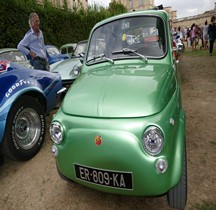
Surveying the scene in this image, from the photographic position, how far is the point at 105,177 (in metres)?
1.86

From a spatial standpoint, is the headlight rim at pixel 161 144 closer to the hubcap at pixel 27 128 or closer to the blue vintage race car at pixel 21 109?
the blue vintage race car at pixel 21 109

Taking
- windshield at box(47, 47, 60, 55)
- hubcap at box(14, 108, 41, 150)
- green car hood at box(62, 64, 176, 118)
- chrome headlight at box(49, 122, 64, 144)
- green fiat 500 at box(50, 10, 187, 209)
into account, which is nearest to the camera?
green fiat 500 at box(50, 10, 187, 209)

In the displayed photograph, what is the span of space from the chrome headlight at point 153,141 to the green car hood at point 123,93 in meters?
0.16

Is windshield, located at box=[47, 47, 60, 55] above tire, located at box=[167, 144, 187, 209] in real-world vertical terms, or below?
above

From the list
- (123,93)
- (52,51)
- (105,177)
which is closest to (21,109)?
(123,93)

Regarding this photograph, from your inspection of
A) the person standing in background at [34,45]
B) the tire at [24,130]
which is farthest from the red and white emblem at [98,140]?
the person standing in background at [34,45]

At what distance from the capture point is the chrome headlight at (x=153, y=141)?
1.78 meters

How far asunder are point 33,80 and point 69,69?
99.3 inches

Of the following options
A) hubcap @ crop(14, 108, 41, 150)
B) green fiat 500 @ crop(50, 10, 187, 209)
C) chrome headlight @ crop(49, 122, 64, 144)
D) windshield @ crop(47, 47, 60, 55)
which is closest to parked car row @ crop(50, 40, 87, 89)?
hubcap @ crop(14, 108, 41, 150)

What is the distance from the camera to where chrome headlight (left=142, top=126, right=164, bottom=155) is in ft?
5.83

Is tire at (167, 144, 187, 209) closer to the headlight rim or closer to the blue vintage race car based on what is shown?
the headlight rim

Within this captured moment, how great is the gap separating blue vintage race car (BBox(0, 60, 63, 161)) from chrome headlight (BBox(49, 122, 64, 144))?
980 millimetres

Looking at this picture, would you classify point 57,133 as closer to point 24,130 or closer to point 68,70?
point 24,130

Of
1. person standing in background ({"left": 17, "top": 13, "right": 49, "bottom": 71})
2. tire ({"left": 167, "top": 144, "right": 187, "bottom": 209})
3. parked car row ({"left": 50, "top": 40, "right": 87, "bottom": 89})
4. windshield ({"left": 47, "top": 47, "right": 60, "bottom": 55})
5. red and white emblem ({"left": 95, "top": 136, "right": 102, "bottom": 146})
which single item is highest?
person standing in background ({"left": 17, "top": 13, "right": 49, "bottom": 71})
